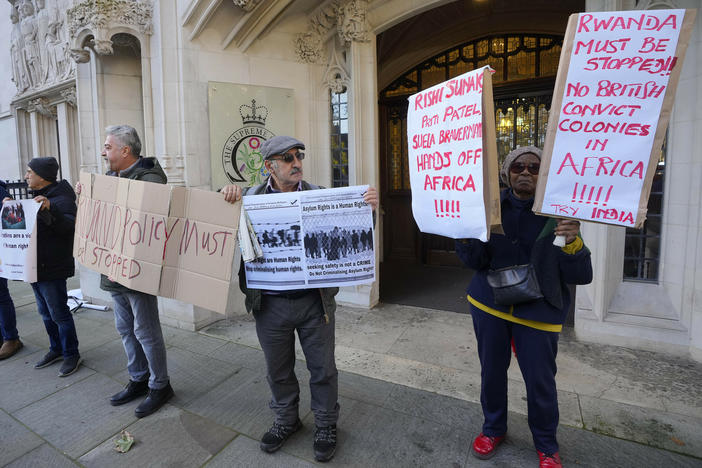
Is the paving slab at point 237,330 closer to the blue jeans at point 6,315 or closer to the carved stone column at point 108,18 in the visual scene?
the blue jeans at point 6,315

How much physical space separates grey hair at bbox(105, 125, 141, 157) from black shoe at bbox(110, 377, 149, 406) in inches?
71.0

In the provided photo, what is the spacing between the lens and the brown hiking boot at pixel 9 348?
387 cm

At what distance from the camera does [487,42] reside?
253 inches

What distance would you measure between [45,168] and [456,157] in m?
3.43

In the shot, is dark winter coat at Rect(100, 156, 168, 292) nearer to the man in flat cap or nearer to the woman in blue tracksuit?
the man in flat cap

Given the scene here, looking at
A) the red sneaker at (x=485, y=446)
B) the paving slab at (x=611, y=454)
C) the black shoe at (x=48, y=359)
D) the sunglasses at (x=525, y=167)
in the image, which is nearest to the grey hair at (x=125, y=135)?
the black shoe at (x=48, y=359)

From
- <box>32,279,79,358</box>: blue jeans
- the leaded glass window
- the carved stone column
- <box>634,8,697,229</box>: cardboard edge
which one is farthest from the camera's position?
the leaded glass window

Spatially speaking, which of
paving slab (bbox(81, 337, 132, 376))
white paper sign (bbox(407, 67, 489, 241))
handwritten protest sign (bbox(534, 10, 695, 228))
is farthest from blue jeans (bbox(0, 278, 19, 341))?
handwritten protest sign (bbox(534, 10, 695, 228))

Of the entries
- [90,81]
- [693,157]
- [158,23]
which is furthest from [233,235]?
[90,81]

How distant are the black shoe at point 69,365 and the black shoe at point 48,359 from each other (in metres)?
0.23

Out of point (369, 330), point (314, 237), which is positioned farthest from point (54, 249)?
point (369, 330)

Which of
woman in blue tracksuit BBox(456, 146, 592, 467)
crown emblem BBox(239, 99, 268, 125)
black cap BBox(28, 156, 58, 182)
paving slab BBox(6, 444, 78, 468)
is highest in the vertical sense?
crown emblem BBox(239, 99, 268, 125)

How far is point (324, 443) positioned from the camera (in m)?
2.36

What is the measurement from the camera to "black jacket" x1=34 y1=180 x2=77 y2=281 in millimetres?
3322
